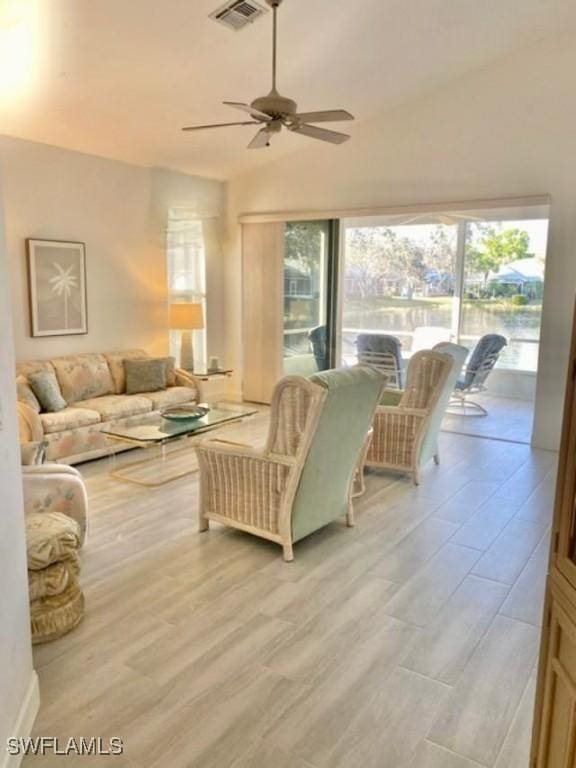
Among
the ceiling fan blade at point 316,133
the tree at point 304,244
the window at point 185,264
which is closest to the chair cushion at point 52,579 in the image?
the ceiling fan blade at point 316,133

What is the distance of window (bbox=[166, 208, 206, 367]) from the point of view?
21.7 ft

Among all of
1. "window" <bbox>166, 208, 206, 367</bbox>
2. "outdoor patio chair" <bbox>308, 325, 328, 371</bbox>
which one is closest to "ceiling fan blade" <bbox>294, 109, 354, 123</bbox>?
"window" <bbox>166, 208, 206, 367</bbox>

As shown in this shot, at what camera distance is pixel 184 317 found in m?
6.42

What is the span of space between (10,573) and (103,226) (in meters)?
4.64

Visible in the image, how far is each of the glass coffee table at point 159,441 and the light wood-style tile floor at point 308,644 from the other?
567 mm

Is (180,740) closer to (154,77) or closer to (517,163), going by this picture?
(154,77)

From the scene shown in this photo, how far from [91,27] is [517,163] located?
376 cm

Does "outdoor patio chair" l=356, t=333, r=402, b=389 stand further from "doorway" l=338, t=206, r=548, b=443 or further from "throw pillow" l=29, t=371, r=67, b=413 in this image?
"throw pillow" l=29, t=371, r=67, b=413

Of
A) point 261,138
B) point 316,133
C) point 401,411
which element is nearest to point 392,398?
point 401,411

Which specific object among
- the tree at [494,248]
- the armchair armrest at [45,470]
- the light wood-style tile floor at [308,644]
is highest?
the tree at [494,248]

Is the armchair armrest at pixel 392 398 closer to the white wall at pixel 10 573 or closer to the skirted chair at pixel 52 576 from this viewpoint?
the skirted chair at pixel 52 576

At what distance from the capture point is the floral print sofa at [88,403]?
4535 mm

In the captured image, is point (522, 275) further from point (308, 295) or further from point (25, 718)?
point (25, 718)

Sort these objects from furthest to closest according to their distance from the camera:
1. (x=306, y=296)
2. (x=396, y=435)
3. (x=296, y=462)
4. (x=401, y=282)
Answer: (x=306, y=296), (x=401, y=282), (x=396, y=435), (x=296, y=462)
